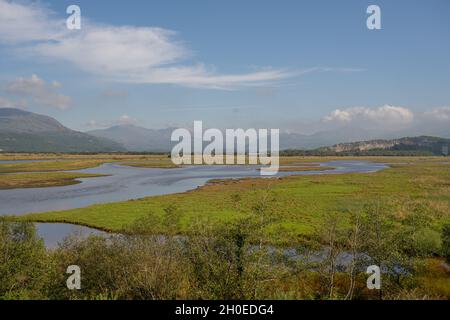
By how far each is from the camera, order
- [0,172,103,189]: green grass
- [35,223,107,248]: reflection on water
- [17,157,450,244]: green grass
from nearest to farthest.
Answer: [35,223,107,248]: reflection on water < [17,157,450,244]: green grass < [0,172,103,189]: green grass

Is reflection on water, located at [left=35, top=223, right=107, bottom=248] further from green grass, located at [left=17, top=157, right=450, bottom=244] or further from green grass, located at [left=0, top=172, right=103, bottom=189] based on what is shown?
green grass, located at [left=0, top=172, right=103, bottom=189]

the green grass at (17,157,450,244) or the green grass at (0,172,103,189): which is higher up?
the green grass at (0,172,103,189)

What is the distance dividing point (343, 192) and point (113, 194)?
1919 inches

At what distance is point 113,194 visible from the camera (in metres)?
73.9

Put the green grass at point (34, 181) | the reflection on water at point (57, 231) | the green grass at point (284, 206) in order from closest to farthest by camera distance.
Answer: the reflection on water at point (57, 231) < the green grass at point (284, 206) < the green grass at point (34, 181)

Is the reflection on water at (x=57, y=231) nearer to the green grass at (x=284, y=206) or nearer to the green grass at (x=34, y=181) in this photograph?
the green grass at (x=284, y=206)

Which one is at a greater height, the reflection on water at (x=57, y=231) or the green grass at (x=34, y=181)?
the green grass at (x=34, y=181)

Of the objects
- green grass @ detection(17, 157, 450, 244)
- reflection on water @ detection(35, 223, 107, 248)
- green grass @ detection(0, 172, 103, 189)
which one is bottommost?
reflection on water @ detection(35, 223, 107, 248)

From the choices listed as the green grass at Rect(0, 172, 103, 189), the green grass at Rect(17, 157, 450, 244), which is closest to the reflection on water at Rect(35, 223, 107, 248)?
the green grass at Rect(17, 157, 450, 244)

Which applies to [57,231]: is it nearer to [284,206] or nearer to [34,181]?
[284,206]

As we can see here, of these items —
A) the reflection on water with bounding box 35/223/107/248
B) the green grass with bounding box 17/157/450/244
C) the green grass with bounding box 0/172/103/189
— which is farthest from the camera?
the green grass with bounding box 0/172/103/189

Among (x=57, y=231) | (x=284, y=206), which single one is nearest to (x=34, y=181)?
(x=57, y=231)

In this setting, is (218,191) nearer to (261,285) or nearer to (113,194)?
(113,194)

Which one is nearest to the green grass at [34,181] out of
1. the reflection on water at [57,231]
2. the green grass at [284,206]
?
the green grass at [284,206]
